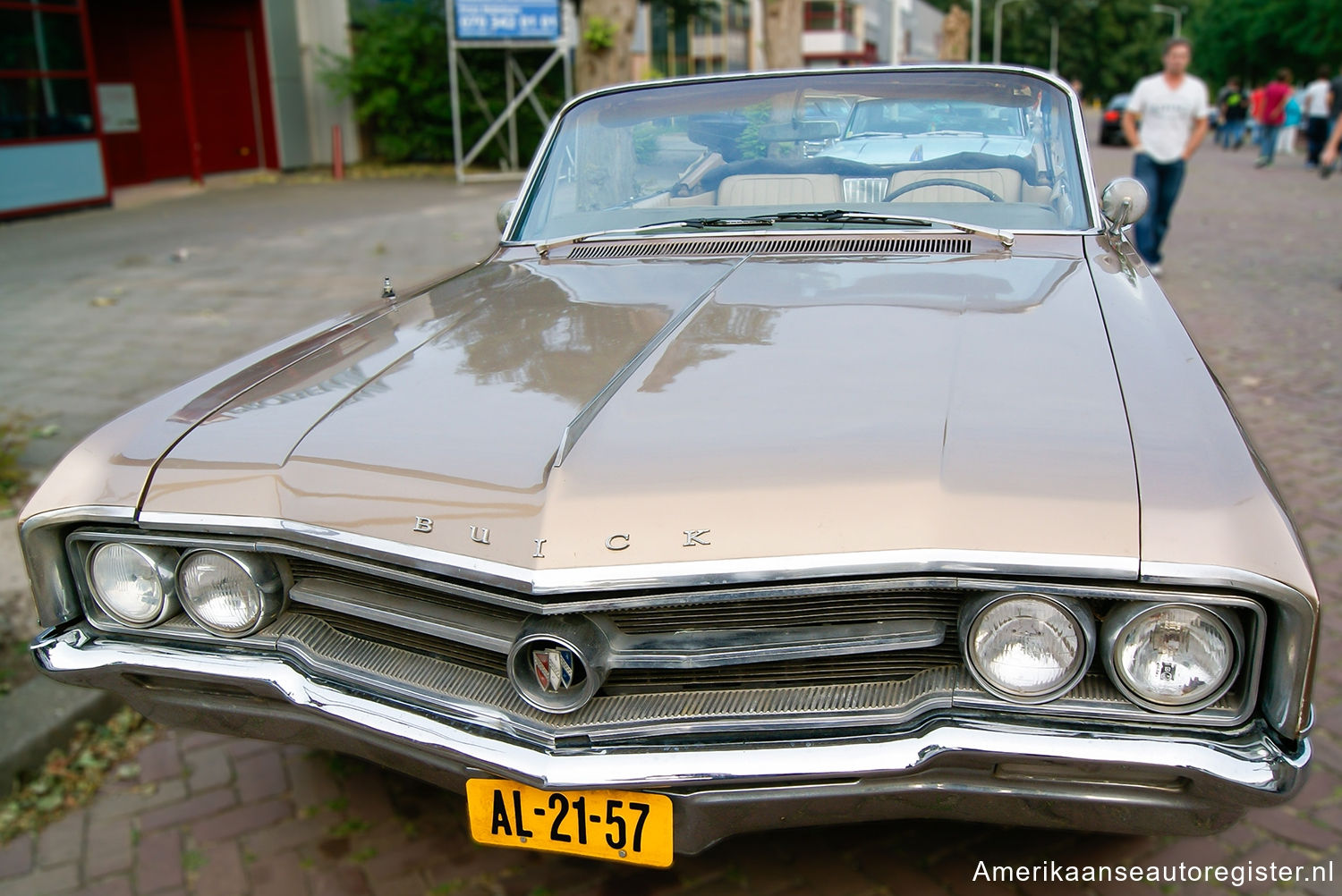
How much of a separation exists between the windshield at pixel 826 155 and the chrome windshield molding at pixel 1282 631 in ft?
4.98

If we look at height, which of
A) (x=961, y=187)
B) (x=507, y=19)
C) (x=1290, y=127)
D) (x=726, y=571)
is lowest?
(x=726, y=571)

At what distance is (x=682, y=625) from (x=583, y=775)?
296 mm

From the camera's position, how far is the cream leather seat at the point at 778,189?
3.09m

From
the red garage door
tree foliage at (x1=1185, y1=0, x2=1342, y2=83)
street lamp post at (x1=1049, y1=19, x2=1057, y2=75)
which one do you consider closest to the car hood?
the red garage door

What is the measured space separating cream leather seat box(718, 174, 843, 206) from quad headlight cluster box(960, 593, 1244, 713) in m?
1.69

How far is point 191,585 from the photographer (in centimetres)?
203

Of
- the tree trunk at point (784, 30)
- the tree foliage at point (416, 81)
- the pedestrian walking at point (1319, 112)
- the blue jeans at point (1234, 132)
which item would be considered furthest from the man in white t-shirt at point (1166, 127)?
the blue jeans at point (1234, 132)

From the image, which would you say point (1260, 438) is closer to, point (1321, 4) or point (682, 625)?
point (682, 625)

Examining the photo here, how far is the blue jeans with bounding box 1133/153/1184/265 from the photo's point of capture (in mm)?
8211

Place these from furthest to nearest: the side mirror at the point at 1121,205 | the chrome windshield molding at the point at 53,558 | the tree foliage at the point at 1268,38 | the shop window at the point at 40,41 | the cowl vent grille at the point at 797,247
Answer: the tree foliage at the point at 1268,38
the shop window at the point at 40,41
the side mirror at the point at 1121,205
the cowl vent grille at the point at 797,247
the chrome windshield molding at the point at 53,558

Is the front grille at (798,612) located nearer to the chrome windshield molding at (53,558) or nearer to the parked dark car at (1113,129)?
the chrome windshield molding at (53,558)

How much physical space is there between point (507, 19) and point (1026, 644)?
54.4ft

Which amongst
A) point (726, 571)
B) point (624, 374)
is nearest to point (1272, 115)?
point (624, 374)

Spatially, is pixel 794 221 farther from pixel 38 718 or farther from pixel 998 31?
pixel 998 31
